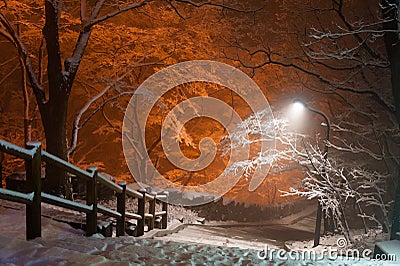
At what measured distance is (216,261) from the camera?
481 centimetres

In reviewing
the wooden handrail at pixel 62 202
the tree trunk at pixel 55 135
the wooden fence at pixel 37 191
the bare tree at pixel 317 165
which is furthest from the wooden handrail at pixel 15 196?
the bare tree at pixel 317 165

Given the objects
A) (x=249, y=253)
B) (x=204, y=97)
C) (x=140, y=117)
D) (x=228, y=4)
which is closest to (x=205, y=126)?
(x=204, y=97)

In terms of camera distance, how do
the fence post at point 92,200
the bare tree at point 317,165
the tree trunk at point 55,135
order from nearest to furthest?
1. the fence post at point 92,200
2. the tree trunk at point 55,135
3. the bare tree at point 317,165

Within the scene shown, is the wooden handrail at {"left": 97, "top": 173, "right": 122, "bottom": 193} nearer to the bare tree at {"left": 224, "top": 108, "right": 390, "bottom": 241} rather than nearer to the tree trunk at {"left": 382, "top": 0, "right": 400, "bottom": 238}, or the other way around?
the tree trunk at {"left": 382, "top": 0, "right": 400, "bottom": 238}

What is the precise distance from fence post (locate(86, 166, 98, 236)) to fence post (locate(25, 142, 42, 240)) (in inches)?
41.1

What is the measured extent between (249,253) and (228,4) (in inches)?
285

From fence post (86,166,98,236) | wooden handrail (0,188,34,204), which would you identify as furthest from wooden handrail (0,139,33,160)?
fence post (86,166,98,236)

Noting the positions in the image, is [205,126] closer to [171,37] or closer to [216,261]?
[171,37]

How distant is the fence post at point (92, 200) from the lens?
17.5ft

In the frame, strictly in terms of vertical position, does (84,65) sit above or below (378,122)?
above

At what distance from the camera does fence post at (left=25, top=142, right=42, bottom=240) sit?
4.06 m

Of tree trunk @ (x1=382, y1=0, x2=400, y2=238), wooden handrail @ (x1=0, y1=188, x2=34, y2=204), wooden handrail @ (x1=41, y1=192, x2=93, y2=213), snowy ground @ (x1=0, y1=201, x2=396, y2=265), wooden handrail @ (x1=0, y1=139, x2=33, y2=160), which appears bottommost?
snowy ground @ (x1=0, y1=201, x2=396, y2=265)

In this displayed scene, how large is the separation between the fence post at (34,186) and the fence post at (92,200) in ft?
3.43

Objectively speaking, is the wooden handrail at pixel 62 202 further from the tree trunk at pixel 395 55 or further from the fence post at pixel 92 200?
the tree trunk at pixel 395 55
